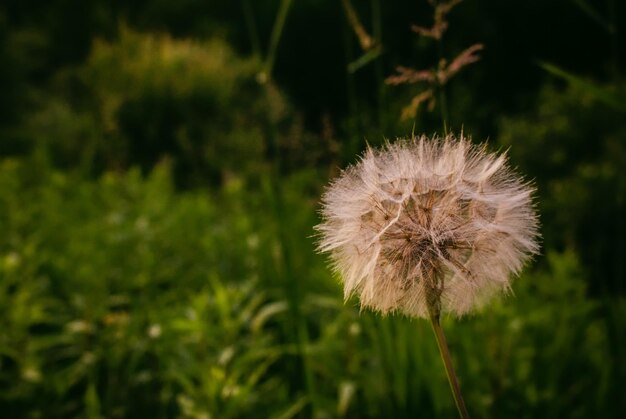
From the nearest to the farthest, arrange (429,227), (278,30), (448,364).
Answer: (448,364), (429,227), (278,30)

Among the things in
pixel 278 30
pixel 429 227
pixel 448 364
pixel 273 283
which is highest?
pixel 278 30

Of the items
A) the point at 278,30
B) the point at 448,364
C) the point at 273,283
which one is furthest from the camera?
the point at 273,283

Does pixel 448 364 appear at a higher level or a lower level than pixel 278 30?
lower

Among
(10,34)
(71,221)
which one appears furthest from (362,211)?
(10,34)

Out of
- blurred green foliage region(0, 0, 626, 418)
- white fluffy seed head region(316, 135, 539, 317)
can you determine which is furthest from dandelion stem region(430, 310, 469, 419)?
blurred green foliage region(0, 0, 626, 418)

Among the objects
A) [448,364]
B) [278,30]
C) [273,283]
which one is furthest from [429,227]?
[273,283]

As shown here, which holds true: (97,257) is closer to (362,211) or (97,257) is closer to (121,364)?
(121,364)

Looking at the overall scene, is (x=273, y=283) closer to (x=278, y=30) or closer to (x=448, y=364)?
(x=278, y=30)

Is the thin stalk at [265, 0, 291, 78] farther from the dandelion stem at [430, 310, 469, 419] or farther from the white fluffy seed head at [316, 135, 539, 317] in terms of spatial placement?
the dandelion stem at [430, 310, 469, 419]
